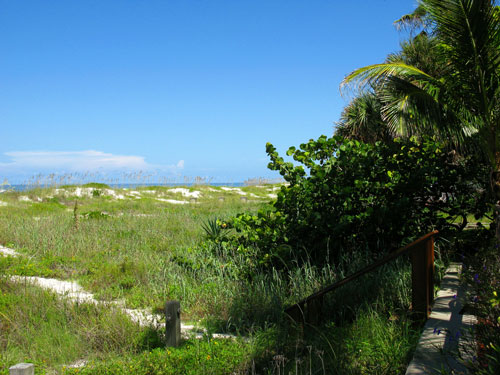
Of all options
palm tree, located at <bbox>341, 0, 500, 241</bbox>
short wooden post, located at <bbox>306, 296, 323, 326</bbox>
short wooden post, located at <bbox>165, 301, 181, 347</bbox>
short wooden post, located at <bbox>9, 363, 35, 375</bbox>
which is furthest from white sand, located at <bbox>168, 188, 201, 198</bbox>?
short wooden post, located at <bbox>9, 363, 35, 375</bbox>

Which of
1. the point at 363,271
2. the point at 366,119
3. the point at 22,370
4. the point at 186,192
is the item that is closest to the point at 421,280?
the point at 363,271

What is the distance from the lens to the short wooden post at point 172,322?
3996 mm

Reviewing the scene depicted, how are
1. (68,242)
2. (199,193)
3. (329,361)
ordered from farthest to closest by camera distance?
(199,193) → (68,242) → (329,361)

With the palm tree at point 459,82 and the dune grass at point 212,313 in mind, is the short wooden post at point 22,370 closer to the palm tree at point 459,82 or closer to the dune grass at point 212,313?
the dune grass at point 212,313

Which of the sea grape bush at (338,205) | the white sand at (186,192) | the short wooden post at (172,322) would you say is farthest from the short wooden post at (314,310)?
the white sand at (186,192)

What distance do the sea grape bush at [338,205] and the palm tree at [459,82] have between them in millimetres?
730

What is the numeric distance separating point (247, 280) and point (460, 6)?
5.09 m

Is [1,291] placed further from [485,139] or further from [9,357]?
[485,139]

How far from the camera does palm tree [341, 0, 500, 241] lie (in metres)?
6.15

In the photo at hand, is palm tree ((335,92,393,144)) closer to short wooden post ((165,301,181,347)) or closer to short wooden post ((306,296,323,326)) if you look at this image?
short wooden post ((306,296,323,326))

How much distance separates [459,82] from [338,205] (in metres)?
2.82

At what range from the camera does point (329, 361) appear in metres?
3.69

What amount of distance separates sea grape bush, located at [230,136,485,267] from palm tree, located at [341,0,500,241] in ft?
2.40

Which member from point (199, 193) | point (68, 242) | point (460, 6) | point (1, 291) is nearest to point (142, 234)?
Answer: point (68, 242)
